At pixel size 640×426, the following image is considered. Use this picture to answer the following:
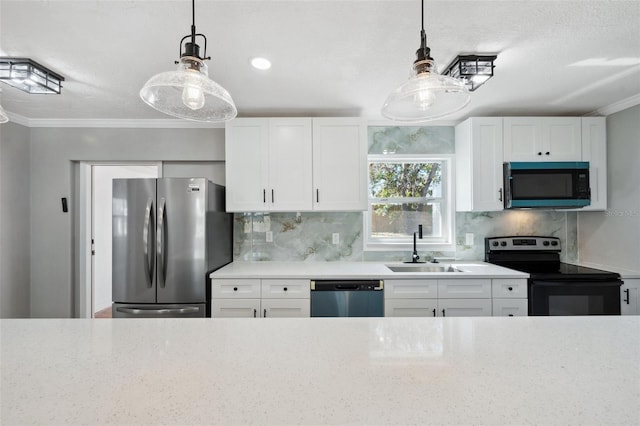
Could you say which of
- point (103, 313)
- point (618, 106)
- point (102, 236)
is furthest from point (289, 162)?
point (103, 313)

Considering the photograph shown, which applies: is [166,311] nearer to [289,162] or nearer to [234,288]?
[234,288]

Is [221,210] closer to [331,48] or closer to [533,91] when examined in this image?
[331,48]

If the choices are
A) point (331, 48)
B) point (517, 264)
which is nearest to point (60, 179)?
point (331, 48)

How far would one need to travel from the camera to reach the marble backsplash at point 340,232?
2.98 m

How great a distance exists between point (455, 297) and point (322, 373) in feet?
6.44

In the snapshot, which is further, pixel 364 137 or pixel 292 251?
pixel 292 251

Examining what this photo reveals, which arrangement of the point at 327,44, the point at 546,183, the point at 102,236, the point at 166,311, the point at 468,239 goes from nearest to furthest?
the point at 327,44, the point at 166,311, the point at 546,183, the point at 468,239, the point at 102,236

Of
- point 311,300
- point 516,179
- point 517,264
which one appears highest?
point 516,179

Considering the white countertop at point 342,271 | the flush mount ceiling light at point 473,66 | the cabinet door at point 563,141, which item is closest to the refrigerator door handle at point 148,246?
the white countertop at point 342,271

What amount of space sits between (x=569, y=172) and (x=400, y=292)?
1902 millimetres

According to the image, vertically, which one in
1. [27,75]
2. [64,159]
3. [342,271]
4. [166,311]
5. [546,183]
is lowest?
[166,311]

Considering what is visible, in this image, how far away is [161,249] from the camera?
2309 mm

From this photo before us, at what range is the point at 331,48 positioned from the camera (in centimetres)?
171

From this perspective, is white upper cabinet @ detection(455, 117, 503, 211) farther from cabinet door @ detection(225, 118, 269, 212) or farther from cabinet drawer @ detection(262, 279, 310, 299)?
cabinet door @ detection(225, 118, 269, 212)
